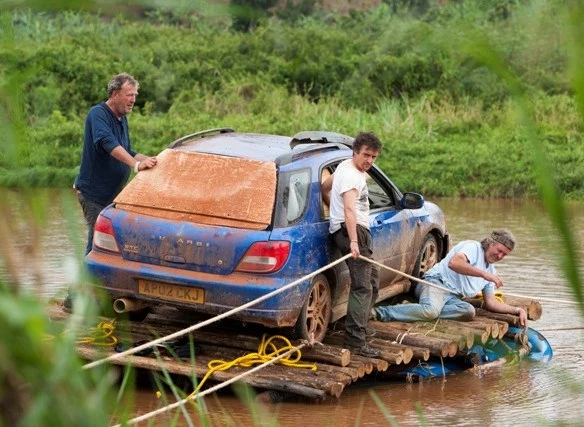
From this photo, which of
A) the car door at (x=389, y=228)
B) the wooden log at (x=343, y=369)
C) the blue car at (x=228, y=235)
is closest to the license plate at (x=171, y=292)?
the blue car at (x=228, y=235)

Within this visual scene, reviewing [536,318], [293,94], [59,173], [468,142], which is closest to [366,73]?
[293,94]

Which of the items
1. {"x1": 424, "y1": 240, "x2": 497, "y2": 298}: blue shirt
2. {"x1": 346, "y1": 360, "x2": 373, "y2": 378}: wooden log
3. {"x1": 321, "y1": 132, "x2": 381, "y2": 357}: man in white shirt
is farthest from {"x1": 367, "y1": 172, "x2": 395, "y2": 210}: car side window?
{"x1": 346, "y1": 360, "x2": 373, "y2": 378}: wooden log

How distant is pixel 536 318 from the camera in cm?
1105

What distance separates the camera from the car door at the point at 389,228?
9.82m

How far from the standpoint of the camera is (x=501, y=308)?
34.3ft

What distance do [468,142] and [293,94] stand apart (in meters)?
5.87

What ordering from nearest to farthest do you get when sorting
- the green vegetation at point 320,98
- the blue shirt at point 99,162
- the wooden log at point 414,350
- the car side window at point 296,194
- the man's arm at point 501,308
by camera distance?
the car side window at point 296,194 < the wooden log at point 414,350 < the blue shirt at point 99,162 < the man's arm at point 501,308 < the green vegetation at point 320,98

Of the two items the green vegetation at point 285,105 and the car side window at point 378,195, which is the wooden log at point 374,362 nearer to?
the car side window at point 378,195

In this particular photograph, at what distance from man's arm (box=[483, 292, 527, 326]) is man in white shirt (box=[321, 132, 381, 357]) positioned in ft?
5.78

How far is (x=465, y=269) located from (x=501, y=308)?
26.1 inches

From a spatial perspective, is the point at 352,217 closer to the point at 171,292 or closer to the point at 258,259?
the point at 258,259

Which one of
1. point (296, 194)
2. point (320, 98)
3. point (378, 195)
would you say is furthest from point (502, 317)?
point (320, 98)

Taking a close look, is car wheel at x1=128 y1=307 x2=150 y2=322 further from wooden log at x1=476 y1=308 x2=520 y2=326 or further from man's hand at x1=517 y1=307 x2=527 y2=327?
man's hand at x1=517 y1=307 x2=527 y2=327

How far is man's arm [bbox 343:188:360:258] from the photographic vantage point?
8.75 m
